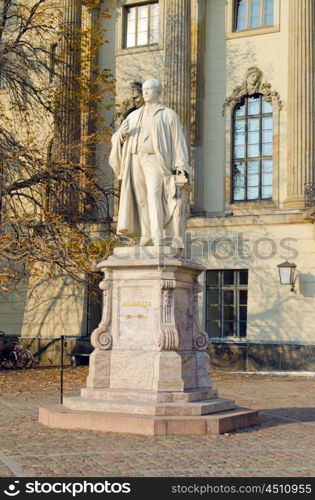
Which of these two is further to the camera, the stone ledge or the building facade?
the building facade

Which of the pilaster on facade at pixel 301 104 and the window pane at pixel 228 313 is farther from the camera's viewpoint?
the window pane at pixel 228 313

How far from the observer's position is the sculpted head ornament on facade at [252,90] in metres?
28.5

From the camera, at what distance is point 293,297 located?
2650cm

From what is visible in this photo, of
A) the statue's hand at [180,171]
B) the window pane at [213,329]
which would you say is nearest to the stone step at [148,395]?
the statue's hand at [180,171]

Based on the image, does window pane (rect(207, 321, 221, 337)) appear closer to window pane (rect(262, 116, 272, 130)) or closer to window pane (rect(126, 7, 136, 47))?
window pane (rect(262, 116, 272, 130))

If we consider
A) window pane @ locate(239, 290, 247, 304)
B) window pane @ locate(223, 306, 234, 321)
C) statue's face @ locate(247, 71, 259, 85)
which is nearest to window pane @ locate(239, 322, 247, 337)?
window pane @ locate(223, 306, 234, 321)

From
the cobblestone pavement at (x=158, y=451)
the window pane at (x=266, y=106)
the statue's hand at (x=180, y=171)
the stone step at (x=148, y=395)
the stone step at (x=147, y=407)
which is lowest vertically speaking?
the cobblestone pavement at (x=158, y=451)

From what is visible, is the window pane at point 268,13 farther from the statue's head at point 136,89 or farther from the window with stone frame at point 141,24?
the statue's head at point 136,89

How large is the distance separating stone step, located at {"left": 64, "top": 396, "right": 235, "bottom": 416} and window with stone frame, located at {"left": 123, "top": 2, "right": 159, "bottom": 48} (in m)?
21.3

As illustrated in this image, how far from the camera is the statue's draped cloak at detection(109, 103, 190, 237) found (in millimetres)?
12211

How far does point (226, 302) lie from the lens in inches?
1110

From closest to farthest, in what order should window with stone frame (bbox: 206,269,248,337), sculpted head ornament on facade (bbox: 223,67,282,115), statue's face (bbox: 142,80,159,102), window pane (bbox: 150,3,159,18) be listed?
1. statue's face (bbox: 142,80,159,102)
2. window with stone frame (bbox: 206,269,248,337)
3. sculpted head ornament on facade (bbox: 223,67,282,115)
4. window pane (bbox: 150,3,159,18)

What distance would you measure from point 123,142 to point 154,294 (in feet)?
7.92

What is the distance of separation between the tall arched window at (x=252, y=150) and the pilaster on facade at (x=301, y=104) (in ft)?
4.74
